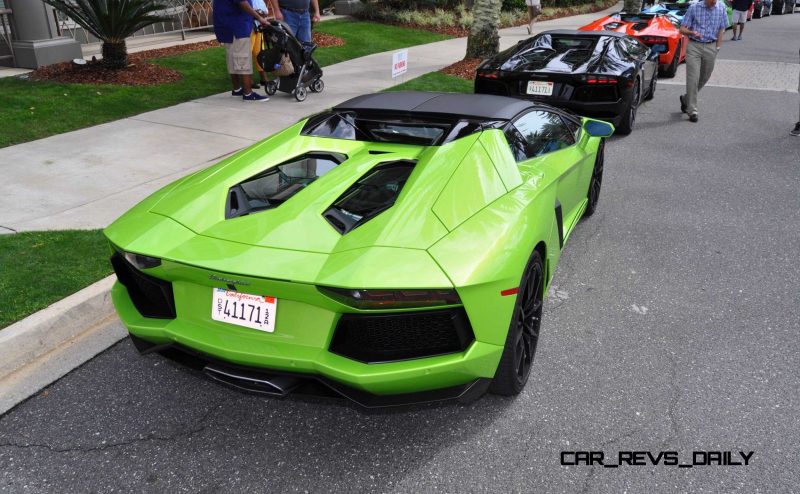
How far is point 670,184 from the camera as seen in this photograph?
7043 mm

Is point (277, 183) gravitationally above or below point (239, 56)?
below

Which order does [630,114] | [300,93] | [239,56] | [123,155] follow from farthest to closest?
[300,93]
[239,56]
[630,114]
[123,155]

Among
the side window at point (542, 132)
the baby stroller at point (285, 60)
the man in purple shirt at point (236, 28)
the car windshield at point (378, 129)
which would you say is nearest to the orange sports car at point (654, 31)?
the baby stroller at point (285, 60)

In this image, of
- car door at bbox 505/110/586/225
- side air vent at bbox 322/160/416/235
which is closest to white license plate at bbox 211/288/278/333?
side air vent at bbox 322/160/416/235

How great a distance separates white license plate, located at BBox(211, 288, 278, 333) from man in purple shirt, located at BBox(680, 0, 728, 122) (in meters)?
8.85

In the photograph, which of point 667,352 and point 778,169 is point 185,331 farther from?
point 778,169

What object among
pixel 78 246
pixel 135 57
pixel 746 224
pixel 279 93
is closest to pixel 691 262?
pixel 746 224

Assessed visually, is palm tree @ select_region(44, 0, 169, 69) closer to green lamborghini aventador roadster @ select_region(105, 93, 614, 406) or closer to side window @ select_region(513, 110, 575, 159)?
green lamborghini aventador roadster @ select_region(105, 93, 614, 406)

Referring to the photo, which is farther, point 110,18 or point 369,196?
point 110,18

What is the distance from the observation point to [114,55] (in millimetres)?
10320

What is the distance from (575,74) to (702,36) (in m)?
2.75
